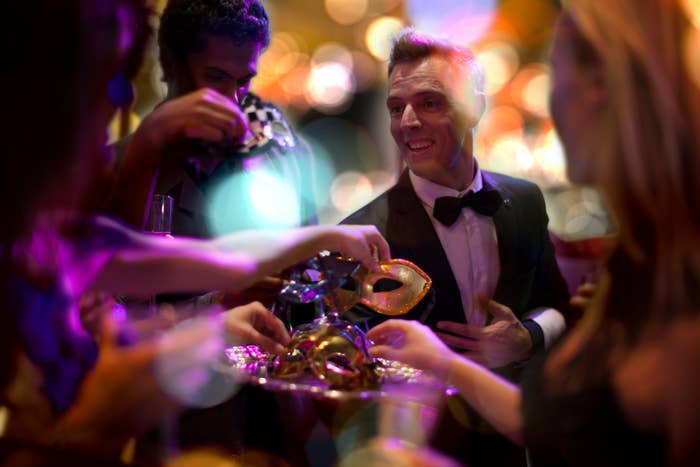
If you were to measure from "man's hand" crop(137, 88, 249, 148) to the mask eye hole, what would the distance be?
484mm

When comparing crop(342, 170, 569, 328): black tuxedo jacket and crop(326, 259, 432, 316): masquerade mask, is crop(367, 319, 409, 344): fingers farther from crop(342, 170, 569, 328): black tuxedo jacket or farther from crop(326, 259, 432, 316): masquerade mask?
crop(342, 170, 569, 328): black tuxedo jacket

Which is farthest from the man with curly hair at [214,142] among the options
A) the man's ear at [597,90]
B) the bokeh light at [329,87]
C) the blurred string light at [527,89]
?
the blurred string light at [527,89]

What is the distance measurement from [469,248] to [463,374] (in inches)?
28.0

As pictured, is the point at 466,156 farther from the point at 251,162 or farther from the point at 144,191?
the point at 144,191

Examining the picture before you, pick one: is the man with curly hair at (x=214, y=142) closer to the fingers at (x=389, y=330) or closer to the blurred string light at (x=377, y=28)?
the fingers at (x=389, y=330)

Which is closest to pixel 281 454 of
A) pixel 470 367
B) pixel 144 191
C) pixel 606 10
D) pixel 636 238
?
pixel 470 367

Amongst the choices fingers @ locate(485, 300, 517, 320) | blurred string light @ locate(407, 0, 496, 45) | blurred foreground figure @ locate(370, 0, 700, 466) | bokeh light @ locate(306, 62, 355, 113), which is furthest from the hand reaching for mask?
bokeh light @ locate(306, 62, 355, 113)

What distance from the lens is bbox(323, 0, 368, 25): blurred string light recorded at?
599 centimetres

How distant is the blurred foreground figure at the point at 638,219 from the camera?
907mm

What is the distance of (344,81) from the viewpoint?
628 cm

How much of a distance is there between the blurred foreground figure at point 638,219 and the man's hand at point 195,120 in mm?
528

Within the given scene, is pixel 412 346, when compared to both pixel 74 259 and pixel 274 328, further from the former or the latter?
pixel 74 259

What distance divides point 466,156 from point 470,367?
853mm

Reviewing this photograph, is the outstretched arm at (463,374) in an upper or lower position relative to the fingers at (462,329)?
upper
